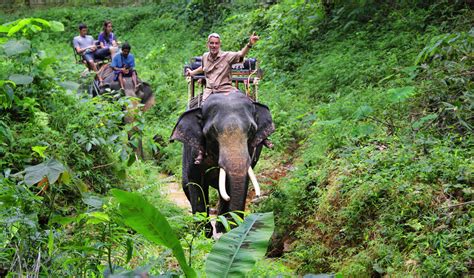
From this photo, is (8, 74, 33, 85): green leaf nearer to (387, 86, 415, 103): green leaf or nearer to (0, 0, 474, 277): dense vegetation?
(0, 0, 474, 277): dense vegetation

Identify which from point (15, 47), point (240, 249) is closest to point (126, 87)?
point (15, 47)

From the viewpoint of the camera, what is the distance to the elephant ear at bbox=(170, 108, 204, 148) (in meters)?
8.41

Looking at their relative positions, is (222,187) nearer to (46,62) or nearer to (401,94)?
(46,62)

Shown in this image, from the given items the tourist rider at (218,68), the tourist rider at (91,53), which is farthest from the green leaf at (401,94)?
the tourist rider at (91,53)

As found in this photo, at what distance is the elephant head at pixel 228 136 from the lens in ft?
A: 25.6

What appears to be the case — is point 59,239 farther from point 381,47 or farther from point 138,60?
point 138,60

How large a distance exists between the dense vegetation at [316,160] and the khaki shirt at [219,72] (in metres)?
0.92

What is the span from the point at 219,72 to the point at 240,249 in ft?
18.5

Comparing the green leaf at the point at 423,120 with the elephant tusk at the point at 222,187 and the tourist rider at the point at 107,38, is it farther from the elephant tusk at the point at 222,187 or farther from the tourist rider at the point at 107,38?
the tourist rider at the point at 107,38

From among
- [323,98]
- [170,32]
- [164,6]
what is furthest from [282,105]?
[164,6]

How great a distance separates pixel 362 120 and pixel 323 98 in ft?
7.95

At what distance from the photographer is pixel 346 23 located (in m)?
14.1

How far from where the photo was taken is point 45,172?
3844mm

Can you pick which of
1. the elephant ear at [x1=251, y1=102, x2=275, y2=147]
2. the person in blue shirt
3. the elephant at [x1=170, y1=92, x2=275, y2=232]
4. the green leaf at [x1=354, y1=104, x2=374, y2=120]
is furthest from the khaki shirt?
the person in blue shirt
